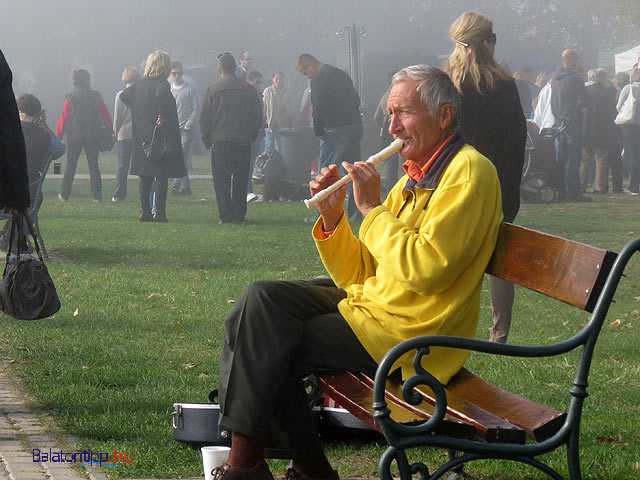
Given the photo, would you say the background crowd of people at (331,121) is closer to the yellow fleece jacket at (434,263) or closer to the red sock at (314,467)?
the yellow fleece jacket at (434,263)

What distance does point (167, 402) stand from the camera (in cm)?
511

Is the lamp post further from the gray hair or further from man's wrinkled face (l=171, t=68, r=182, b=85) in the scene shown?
the gray hair

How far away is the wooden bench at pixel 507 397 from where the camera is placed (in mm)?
2988

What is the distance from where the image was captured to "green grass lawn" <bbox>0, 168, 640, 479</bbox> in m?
Result: 4.37

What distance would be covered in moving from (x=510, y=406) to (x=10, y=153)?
2.54 metres

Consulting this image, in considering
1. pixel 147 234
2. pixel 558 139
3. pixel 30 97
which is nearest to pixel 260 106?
pixel 147 234

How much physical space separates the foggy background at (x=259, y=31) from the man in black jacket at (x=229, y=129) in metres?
24.4

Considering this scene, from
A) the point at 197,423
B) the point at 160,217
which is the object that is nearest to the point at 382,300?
the point at 197,423

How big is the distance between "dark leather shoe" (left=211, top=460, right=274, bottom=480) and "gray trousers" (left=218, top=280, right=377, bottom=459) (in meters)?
0.10

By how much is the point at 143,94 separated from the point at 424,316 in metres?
11.5

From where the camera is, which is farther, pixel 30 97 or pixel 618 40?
pixel 618 40

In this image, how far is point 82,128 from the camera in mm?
18078

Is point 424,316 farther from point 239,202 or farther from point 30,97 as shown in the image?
point 239,202

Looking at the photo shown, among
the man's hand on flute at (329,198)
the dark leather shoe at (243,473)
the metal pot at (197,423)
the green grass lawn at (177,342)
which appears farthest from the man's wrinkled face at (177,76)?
the dark leather shoe at (243,473)
